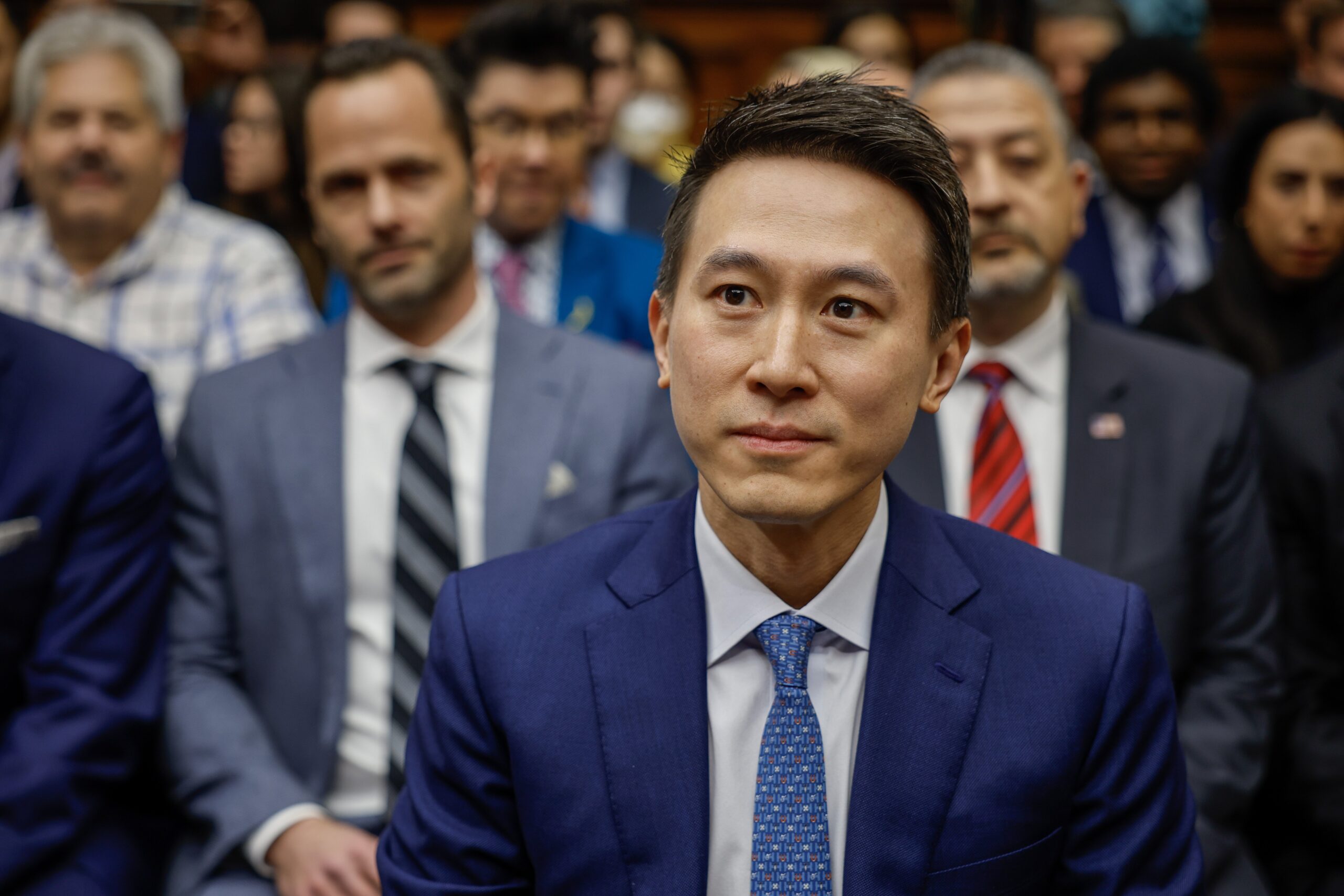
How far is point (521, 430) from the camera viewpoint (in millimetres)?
2104

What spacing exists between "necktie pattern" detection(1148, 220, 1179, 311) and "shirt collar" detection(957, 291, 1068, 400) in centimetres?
136

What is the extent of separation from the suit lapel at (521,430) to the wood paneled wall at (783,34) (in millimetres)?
3448

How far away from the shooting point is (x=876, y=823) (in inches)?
49.2

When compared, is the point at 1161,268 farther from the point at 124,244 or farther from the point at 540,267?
the point at 124,244

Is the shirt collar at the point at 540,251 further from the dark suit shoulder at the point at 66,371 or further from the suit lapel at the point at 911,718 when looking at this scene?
the suit lapel at the point at 911,718

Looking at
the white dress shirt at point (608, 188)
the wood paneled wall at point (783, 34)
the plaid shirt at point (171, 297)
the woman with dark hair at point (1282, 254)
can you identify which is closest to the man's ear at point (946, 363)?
the woman with dark hair at point (1282, 254)

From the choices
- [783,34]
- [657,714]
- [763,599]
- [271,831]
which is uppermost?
[783,34]

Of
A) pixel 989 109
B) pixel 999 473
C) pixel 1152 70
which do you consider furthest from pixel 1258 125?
pixel 999 473

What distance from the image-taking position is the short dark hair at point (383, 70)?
223cm

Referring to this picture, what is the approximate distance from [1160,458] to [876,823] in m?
1.00

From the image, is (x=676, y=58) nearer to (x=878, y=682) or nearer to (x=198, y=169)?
(x=198, y=169)

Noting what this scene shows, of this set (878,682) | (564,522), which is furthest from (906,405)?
(564,522)

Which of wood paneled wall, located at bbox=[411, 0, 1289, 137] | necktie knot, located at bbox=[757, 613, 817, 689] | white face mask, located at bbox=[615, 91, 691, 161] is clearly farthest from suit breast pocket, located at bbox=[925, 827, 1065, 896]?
wood paneled wall, located at bbox=[411, 0, 1289, 137]

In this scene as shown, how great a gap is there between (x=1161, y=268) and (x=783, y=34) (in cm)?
257
